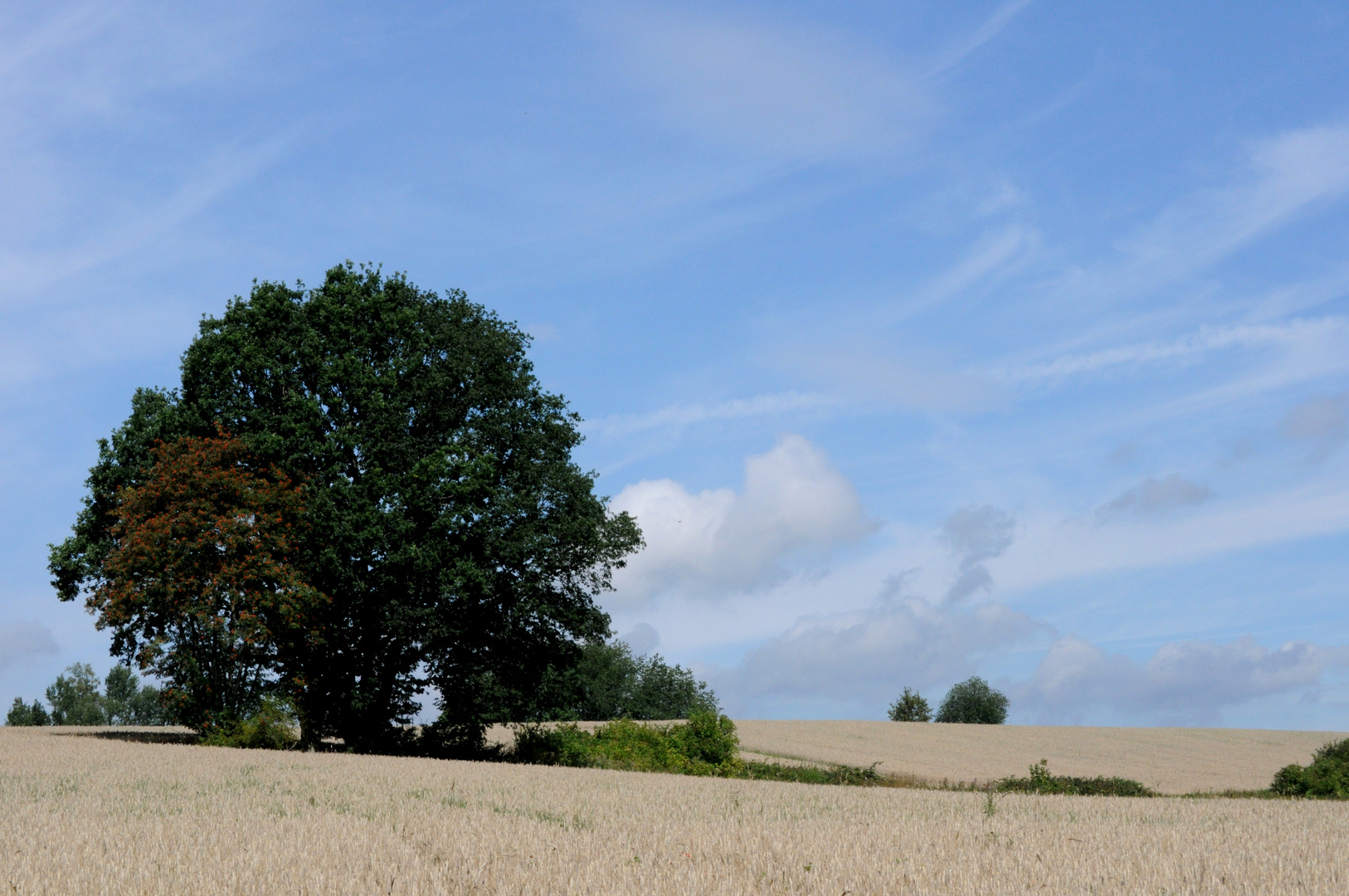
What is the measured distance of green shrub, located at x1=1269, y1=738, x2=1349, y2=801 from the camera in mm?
30641

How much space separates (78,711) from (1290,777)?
11478 cm

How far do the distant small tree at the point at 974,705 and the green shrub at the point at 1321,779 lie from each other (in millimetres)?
66026

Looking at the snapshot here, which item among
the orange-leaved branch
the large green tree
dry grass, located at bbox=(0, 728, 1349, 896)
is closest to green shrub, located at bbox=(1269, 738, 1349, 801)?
dry grass, located at bbox=(0, 728, 1349, 896)

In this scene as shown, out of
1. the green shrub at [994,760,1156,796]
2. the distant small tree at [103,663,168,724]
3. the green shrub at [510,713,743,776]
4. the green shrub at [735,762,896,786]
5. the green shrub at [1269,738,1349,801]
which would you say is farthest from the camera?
the distant small tree at [103,663,168,724]

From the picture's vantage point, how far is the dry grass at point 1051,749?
49594 millimetres

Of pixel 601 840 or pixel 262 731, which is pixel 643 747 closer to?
pixel 262 731

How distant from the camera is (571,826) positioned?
13.1m

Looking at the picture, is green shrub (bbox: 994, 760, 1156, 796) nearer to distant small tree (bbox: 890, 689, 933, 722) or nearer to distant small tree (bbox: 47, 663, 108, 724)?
distant small tree (bbox: 890, 689, 933, 722)

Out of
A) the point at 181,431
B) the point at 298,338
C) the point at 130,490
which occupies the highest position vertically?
the point at 298,338

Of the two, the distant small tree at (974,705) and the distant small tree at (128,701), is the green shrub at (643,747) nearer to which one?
the distant small tree at (974,705)

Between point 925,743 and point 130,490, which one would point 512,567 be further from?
point 925,743

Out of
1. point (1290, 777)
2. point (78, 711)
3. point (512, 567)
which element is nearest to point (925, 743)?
point (1290, 777)

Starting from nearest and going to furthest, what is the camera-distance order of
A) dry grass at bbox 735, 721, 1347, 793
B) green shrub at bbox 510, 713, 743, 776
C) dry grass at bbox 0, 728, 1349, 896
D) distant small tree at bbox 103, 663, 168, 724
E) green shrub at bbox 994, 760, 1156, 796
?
1. dry grass at bbox 0, 728, 1349, 896
2. green shrub at bbox 994, 760, 1156, 796
3. green shrub at bbox 510, 713, 743, 776
4. dry grass at bbox 735, 721, 1347, 793
5. distant small tree at bbox 103, 663, 168, 724

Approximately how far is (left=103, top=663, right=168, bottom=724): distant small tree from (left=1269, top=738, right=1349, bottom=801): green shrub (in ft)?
343
